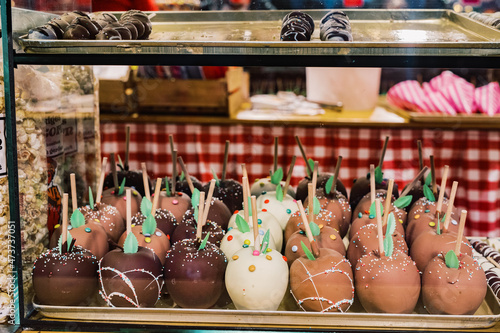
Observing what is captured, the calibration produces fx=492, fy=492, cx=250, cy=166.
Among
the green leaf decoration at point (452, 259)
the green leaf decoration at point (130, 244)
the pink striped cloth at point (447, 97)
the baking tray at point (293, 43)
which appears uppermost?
the baking tray at point (293, 43)

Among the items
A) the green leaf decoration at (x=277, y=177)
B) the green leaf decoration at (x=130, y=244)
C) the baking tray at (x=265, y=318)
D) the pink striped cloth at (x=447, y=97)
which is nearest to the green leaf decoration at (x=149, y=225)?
the green leaf decoration at (x=130, y=244)

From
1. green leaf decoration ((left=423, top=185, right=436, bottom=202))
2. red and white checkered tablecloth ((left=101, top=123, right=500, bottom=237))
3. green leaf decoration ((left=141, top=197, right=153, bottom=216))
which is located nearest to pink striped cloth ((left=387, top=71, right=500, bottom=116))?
Result: red and white checkered tablecloth ((left=101, top=123, right=500, bottom=237))

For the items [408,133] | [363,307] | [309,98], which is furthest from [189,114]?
[363,307]

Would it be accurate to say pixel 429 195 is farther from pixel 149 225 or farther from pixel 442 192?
pixel 149 225

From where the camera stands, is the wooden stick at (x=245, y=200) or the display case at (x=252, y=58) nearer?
the display case at (x=252, y=58)

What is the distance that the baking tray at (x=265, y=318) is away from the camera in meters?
1.13

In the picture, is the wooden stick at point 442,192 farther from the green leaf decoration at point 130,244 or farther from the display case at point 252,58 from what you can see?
the green leaf decoration at point 130,244

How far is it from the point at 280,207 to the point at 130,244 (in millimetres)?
506

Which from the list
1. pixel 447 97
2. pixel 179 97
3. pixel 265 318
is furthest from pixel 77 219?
pixel 447 97

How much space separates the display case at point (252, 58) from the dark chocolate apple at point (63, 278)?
0.03 m

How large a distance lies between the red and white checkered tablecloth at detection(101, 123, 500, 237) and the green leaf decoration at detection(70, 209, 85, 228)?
1078mm

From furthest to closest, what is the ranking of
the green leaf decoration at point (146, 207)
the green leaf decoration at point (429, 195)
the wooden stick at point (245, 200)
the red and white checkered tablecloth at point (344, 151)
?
1. the red and white checkered tablecloth at point (344, 151)
2. the green leaf decoration at point (429, 195)
3. the green leaf decoration at point (146, 207)
4. the wooden stick at point (245, 200)

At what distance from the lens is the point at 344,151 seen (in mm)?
2486

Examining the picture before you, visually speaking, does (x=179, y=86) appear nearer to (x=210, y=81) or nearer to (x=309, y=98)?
(x=210, y=81)
